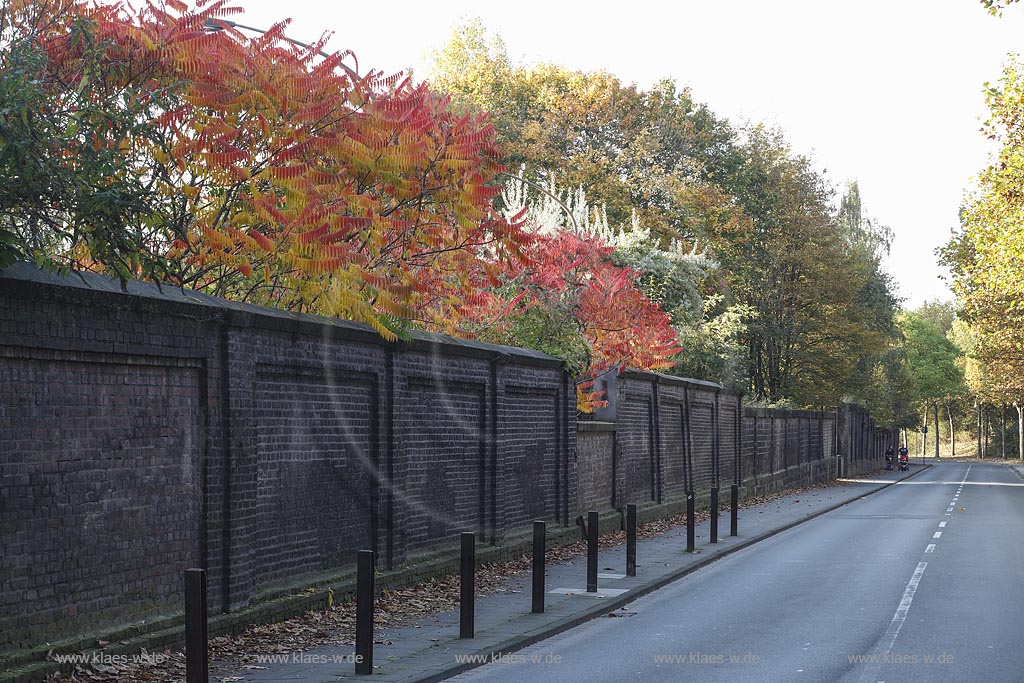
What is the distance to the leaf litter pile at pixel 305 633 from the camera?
326 inches

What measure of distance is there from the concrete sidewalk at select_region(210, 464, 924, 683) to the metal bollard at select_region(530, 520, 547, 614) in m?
0.16

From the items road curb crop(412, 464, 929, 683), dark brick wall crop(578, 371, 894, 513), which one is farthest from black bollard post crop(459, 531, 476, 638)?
dark brick wall crop(578, 371, 894, 513)

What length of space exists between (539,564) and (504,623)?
0.86 meters

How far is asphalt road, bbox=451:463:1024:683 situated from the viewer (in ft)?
31.3

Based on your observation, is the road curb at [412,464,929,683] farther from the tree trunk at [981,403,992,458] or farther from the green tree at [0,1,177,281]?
the tree trunk at [981,403,992,458]

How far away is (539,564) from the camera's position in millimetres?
12211

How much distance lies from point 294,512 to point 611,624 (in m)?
3.54

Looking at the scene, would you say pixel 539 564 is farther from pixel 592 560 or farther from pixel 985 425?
pixel 985 425

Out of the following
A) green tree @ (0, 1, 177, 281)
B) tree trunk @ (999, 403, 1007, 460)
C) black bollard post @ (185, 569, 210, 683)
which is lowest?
tree trunk @ (999, 403, 1007, 460)

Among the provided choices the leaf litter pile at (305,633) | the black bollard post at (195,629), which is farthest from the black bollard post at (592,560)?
the black bollard post at (195,629)

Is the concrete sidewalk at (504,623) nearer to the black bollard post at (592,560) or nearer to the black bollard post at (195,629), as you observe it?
the black bollard post at (592,560)

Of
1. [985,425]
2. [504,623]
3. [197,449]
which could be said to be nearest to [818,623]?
[504,623]

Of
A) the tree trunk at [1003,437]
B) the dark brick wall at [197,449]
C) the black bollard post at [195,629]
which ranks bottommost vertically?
the tree trunk at [1003,437]

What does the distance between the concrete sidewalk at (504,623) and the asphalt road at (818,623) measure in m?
0.22
